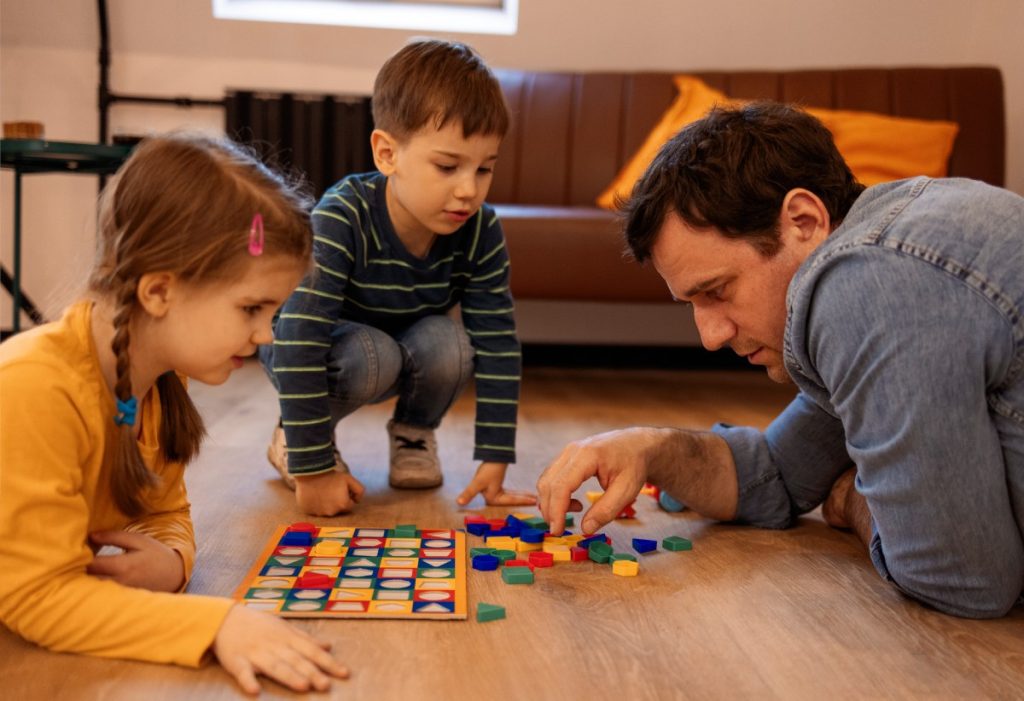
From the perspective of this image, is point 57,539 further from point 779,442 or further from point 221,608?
point 779,442

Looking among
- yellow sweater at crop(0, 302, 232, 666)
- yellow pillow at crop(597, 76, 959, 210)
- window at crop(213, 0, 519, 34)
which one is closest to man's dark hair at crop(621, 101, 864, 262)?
yellow sweater at crop(0, 302, 232, 666)

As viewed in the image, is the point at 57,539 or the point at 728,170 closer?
the point at 57,539

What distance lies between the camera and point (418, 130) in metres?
1.70

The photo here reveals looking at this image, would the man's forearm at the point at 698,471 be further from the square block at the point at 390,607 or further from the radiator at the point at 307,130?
the radiator at the point at 307,130

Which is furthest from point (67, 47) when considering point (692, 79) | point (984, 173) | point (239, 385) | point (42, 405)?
point (984, 173)

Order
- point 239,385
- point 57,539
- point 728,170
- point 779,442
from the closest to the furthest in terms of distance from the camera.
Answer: point 57,539 < point 728,170 < point 779,442 < point 239,385

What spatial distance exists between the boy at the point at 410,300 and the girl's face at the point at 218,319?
1.64ft

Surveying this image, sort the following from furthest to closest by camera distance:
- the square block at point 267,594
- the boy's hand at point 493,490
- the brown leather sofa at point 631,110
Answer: the brown leather sofa at point 631,110
the boy's hand at point 493,490
the square block at point 267,594

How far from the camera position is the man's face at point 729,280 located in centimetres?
129

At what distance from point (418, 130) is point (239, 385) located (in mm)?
1501

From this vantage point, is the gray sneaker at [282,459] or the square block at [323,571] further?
the gray sneaker at [282,459]

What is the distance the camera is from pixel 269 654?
1.00 metres

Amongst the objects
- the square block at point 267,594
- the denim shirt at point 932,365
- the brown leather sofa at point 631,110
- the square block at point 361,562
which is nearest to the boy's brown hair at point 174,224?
the square block at point 267,594

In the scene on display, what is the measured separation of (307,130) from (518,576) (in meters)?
2.58
